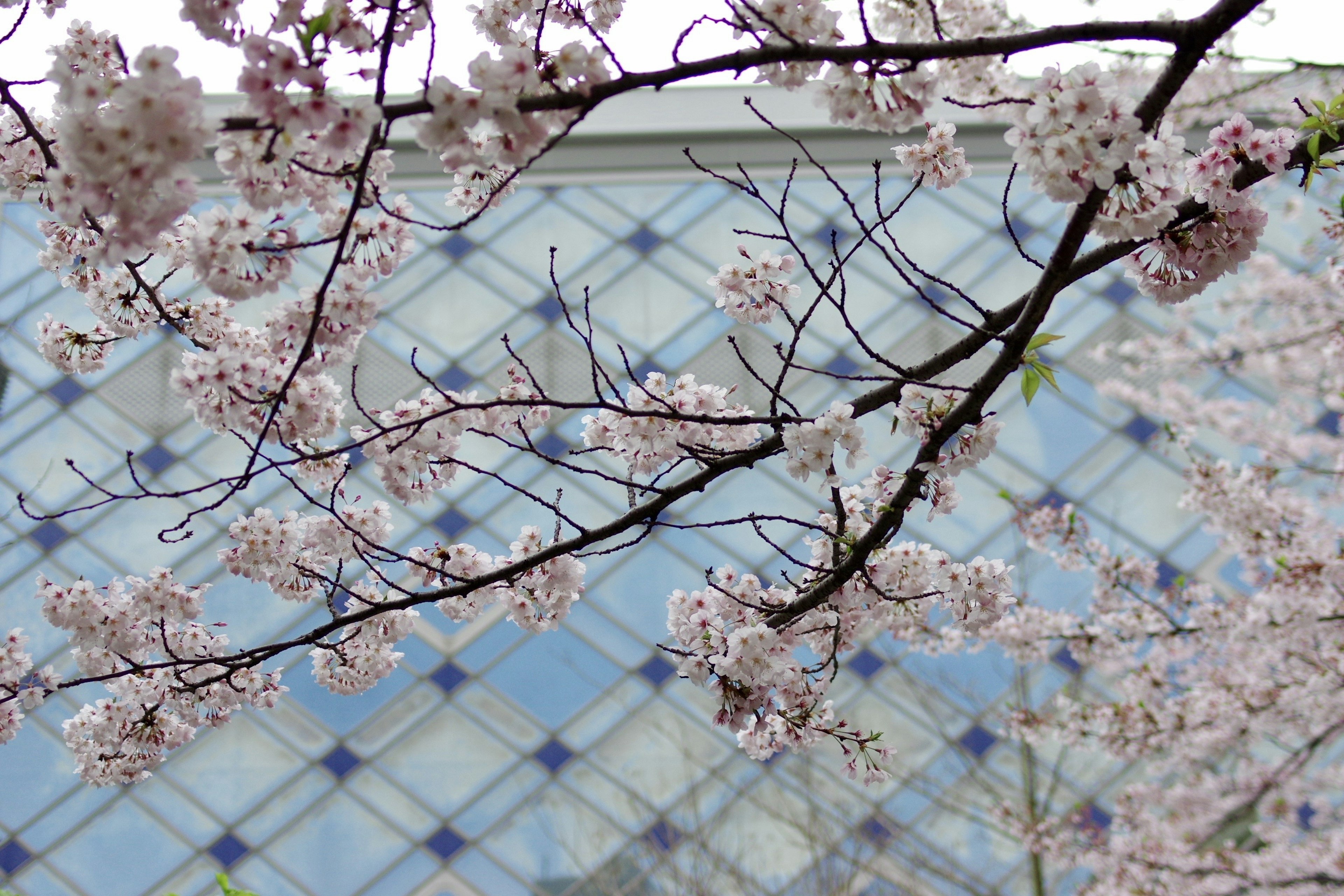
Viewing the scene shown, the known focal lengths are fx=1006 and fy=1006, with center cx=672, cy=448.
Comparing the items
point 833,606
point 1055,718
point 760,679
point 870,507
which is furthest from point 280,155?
point 1055,718

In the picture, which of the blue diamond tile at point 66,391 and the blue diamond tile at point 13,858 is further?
the blue diamond tile at point 66,391

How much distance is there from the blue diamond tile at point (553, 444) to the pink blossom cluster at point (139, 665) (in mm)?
3905

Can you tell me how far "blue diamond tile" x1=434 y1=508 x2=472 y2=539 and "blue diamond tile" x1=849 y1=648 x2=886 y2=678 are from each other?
7.92 feet

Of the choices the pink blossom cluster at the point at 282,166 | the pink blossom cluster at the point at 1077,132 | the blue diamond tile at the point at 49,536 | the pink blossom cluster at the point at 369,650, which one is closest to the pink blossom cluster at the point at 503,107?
the pink blossom cluster at the point at 282,166

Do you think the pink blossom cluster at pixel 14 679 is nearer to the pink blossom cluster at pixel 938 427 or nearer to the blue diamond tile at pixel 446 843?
the pink blossom cluster at pixel 938 427

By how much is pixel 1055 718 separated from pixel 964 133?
4.32 m

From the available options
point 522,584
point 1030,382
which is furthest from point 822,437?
point 522,584

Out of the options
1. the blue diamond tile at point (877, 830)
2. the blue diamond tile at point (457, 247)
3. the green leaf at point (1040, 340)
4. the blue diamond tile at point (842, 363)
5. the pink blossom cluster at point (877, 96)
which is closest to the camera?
the pink blossom cluster at point (877, 96)

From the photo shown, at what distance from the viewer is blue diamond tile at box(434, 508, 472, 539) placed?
19.7ft

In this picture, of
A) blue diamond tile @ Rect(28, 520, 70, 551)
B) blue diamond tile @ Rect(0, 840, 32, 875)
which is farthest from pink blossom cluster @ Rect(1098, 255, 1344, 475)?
blue diamond tile @ Rect(0, 840, 32, 875)

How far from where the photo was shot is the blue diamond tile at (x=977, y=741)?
5.59 meters

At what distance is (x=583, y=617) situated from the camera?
593cm

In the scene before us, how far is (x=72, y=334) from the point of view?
231 centimetres

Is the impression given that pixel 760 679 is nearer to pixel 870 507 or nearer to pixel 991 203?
pixel 870 507
